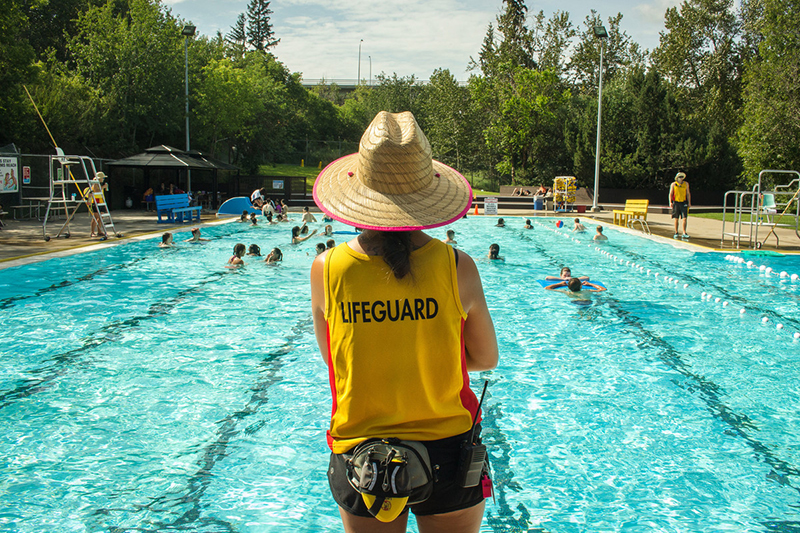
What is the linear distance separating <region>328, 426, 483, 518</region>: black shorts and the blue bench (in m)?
20.5

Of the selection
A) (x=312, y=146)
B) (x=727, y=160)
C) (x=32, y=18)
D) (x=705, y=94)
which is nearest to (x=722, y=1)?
(x=705, y=94)

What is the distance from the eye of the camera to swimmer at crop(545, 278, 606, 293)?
992 centimetres

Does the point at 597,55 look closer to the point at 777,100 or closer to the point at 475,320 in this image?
the point at 777,100

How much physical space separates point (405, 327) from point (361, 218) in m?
0.35

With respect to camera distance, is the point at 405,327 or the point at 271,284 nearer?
the point at 405,327

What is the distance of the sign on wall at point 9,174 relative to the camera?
17734 mm

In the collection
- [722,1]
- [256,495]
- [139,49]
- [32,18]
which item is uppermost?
[722,1]

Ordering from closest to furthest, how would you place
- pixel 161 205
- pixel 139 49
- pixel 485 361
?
1. pixel 485 361
2. pixel 161 205
3. pixel 139 49

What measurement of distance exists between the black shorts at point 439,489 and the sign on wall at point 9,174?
19974mm

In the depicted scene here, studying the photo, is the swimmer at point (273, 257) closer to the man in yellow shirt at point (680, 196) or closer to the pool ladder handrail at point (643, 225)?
the man in yellow shirt at point (680, 196)

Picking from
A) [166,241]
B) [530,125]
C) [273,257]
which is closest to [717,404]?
[273,257]

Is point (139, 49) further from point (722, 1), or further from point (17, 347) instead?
point (722, 1)

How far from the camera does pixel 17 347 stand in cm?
696

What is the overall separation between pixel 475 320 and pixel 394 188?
0.49 metres
